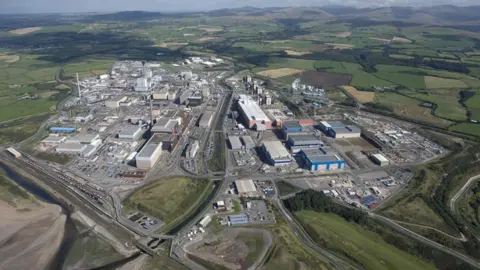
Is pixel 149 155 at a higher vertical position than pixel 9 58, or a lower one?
lower

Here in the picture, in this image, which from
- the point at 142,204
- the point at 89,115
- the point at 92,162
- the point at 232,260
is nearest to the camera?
the point at 232,260

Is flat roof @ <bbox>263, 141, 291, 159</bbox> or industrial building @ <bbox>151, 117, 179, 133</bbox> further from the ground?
industrial building @ <bbox>151, 117, 179, 133</bbox>

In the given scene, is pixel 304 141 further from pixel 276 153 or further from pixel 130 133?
pixel 130 133

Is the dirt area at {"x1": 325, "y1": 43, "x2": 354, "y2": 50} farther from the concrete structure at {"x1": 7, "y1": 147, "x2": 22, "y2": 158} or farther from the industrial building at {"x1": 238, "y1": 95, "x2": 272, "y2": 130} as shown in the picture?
the concrete structure at {"x1": 7, "y1": 147, "x2": 22, "y2": 158}

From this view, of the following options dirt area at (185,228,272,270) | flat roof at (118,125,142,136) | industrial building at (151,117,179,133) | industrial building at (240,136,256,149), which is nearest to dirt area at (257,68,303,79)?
industrial building at (240,136,256,149)

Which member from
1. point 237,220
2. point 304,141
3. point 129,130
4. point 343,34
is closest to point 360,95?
point 304,141

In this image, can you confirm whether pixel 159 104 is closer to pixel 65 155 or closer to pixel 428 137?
pixel 65 155

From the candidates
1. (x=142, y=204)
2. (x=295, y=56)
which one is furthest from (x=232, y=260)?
(x=295, y=56)
